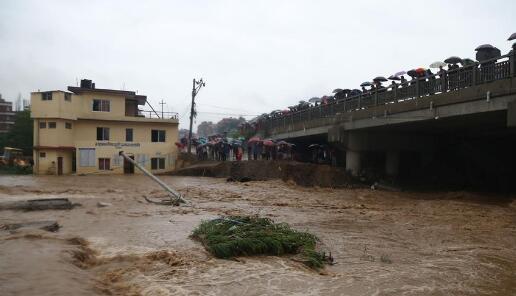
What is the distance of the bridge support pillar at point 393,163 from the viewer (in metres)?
28.0

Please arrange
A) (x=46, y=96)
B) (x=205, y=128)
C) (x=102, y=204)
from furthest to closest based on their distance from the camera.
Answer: (x=205, y=128) → (x=46, y=96) → (x=102, y=204)

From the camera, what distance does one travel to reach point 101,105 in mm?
43281

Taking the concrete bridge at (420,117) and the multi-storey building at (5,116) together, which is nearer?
the concrete bridge at (420,117)

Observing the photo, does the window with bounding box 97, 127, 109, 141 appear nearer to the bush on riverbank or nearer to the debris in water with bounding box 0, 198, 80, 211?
the bush on riverbank

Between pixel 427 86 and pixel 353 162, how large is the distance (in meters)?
8.59

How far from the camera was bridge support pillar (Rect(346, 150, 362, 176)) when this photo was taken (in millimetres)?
27594

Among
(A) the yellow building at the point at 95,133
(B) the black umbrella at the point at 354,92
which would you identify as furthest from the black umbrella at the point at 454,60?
(A) the yellow building at the point at 95,133

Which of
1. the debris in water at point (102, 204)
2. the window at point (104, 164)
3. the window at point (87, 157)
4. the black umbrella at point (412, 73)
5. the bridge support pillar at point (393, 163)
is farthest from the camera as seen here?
the window at point (104, 164)

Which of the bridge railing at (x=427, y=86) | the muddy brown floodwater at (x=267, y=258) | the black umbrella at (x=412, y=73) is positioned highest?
the black umbrella at (x=412, y=73)

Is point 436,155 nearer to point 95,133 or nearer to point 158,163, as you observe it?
point 158,163

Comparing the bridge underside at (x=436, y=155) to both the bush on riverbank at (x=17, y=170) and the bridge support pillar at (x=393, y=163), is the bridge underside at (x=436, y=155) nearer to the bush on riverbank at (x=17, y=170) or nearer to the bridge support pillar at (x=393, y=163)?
the bridge support pillar at (x=393, y=163)

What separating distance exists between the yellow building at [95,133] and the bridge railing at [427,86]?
18.9m

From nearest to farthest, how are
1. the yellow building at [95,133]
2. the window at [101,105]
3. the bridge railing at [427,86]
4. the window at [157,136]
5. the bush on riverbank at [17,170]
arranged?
the bridge railing at [427,86], the yellow building at [95,133], the bush on riverbank at [17,170], the window at [101,105], the window at [157,136]

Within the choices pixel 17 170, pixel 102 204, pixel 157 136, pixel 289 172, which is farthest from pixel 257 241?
pixel 17 170
